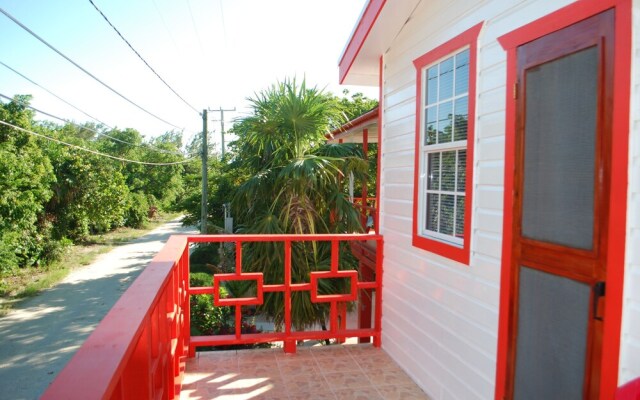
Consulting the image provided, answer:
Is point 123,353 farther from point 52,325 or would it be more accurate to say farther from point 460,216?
point 52,325

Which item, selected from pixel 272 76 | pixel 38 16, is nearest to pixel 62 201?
pixel 38 16

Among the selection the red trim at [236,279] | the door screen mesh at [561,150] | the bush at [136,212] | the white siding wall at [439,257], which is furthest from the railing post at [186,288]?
the bush at [136,212]

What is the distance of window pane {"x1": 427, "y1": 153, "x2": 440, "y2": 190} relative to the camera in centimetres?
314

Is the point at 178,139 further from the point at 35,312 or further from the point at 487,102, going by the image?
the point at 487,102

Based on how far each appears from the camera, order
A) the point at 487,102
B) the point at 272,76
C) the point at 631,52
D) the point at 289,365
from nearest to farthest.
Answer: the point at 631,52
the point at 487,102
the point at 289,365
the point at 272,76

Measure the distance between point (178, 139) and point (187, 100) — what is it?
58.4 m

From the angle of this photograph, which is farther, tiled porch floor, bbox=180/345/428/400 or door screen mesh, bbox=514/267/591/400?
tiled porch floor, bbox=180/345/428/400

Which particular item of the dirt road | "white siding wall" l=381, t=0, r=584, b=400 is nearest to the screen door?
"white siding wall" l=381, t=0, r=584, b=400

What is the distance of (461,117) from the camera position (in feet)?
9.32

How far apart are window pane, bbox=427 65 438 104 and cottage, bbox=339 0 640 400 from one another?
2 centimetres

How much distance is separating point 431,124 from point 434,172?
0.35 meters

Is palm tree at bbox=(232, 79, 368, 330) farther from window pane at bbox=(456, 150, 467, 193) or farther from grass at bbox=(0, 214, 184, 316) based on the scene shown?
grass at bbox=(0, 214, 184, 316)

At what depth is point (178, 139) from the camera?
71.2 metres

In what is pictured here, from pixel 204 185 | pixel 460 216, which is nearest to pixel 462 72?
pixel 460 216
